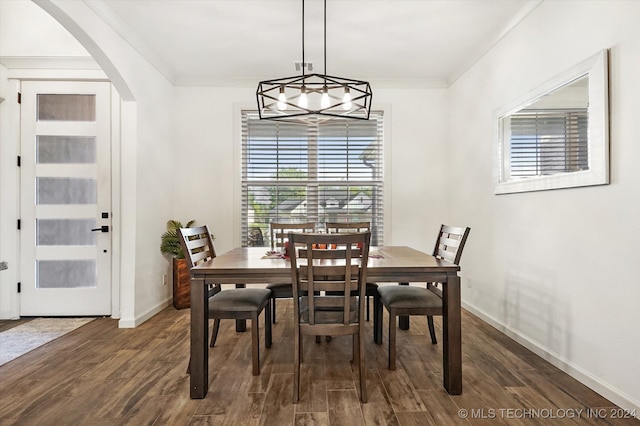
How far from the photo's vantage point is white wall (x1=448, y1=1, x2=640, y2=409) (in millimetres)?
1854

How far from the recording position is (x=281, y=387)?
210cm

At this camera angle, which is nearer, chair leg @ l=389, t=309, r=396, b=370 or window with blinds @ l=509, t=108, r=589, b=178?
window with blinds @ l=509, t=108, r=589, b=178

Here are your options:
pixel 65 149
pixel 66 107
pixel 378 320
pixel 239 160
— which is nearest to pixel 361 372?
pixel 378 320

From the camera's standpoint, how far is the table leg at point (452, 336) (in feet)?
6.58

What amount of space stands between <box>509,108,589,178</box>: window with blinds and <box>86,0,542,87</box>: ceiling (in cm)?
91

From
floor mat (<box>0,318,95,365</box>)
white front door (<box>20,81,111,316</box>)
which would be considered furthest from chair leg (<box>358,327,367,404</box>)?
white front door (<box>20,81,111,316</box>)

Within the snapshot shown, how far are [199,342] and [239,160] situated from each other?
272cm

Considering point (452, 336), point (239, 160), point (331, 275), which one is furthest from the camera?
point (239, 160)

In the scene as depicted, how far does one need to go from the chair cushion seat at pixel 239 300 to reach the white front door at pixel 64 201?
178 centimetres

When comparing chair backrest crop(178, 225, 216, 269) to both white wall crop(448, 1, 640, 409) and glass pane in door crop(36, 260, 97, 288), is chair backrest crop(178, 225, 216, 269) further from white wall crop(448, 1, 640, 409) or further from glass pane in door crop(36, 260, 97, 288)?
white wall crop(448, 1, 640, 409)

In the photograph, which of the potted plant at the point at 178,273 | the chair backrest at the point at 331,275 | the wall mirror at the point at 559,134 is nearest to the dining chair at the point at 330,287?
the chair backrest at the point at 331,275

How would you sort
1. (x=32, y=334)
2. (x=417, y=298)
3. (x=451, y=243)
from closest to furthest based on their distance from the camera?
(x=417, y=298)
(x=451, y=243)
(x=32, y=334)

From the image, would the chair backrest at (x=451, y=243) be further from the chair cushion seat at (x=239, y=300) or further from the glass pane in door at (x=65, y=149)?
the glass pane in door at (x=65, y=149)

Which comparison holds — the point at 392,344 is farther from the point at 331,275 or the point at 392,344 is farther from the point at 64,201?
the point at 64,201
